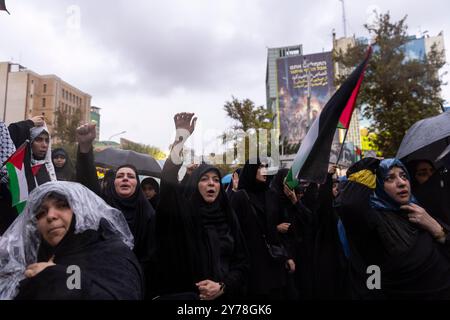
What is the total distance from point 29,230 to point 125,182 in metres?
1.16

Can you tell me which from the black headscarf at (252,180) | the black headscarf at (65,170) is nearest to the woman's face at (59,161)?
the black headscarf at (65,170)

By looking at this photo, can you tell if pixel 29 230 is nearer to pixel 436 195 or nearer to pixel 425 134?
pixel 436 195

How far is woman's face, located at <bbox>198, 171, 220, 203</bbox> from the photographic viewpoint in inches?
104

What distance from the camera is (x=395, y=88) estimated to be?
10352 mm

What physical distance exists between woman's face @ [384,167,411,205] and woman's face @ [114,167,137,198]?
182cm

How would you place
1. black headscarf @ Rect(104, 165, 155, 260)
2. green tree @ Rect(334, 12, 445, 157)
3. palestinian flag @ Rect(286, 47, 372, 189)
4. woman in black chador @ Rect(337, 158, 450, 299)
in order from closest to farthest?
woman in black chador @ Rect(337, 158, 450, 299)
palestinian flag @ Rect(286, 47, 372, 189)
black headscarf @ Rect(104, 165, 155, 260)
green tree @ Rect(334, 12, 445, 157)

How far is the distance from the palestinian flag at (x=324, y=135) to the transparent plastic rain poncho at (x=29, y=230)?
4.19ft

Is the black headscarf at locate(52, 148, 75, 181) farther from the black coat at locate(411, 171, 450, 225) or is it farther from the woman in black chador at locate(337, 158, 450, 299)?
the black coat at locate(411, 171, 450, 225)

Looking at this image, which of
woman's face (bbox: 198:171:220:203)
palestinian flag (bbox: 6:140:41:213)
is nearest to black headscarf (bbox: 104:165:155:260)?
woman's face (bbox: 198:171:220:203)

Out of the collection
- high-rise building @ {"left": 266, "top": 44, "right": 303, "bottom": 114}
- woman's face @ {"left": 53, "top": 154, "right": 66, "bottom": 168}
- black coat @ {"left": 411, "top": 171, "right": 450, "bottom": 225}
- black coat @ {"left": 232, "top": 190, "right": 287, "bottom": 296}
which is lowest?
black coat @ {"left": 232, "top": 190, "right": 287, "bottom": 296}

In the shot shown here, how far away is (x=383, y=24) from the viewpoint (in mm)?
10906
